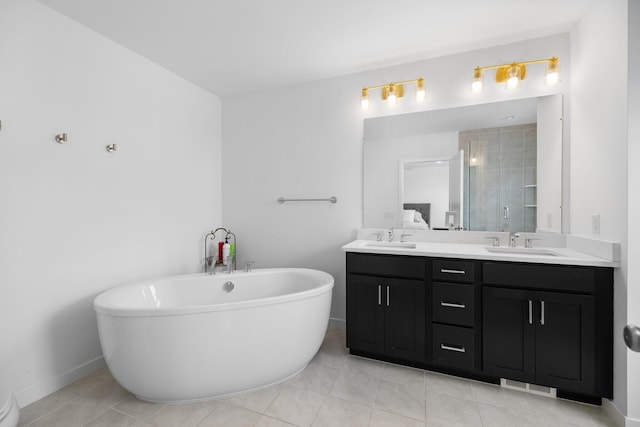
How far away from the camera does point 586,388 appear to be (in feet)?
5.53

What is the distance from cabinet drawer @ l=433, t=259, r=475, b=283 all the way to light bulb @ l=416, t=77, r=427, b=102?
1.43 meters

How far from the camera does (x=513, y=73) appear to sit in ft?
7.29

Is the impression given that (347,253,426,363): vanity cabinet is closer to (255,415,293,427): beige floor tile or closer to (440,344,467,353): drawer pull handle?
(440,344,467,353): drawer pull handle

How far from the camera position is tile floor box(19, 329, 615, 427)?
161 cm

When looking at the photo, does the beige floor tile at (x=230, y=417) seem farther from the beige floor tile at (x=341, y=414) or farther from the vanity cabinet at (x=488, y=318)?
the vanity cabinet at (x=488, y=318)

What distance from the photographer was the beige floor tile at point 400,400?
1.69 m

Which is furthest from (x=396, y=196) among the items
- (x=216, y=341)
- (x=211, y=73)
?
(x=211, y=73)

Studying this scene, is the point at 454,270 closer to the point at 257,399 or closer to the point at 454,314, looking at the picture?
the point at 454,314

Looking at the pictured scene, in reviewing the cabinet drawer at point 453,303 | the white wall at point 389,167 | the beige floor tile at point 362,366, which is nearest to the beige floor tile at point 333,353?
A: the beige floor tile at point 362,366

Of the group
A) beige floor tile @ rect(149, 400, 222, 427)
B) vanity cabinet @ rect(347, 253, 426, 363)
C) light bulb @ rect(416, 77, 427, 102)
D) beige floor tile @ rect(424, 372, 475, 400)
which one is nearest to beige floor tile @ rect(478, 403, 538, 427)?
beige floor tile @ rect(424, 372, 475, 400)

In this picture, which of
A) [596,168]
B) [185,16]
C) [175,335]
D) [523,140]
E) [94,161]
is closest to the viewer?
[175,335]

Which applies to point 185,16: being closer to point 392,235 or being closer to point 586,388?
point 392,235

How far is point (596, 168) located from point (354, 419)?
2095 mm

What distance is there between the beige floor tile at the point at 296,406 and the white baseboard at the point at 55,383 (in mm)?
1420
